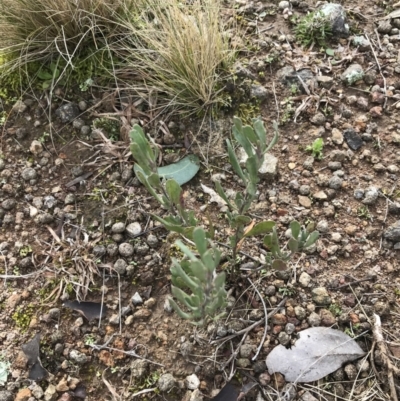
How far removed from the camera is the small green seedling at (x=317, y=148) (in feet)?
6.65

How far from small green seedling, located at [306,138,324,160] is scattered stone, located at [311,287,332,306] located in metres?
0.54

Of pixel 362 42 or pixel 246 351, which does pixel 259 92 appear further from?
pixel 246 351

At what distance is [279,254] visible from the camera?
1.51 meters

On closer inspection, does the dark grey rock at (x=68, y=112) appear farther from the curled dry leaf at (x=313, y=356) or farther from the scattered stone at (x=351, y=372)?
the scattered stone at (x=351, y=372)

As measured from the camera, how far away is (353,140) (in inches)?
80.7

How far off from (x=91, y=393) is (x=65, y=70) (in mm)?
1306

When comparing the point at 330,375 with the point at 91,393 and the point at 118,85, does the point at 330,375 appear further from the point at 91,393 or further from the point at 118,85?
the point at 118,85

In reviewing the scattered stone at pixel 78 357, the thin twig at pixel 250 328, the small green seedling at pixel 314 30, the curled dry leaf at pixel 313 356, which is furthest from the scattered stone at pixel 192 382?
the small green seedling at pixel 314 30

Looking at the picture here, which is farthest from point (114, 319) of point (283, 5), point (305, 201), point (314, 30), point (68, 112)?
point (283, 5)

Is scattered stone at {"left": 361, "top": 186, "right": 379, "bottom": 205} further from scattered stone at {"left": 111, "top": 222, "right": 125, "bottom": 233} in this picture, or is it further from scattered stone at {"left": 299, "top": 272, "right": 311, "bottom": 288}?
scattered stone at {"left": 111, "top": 222, "right": 125, "bottom": 233}

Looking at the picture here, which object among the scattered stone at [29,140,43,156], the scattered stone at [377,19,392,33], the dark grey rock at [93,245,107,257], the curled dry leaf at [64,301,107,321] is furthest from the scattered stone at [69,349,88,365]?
the scattered stone at [377,19,392,33]

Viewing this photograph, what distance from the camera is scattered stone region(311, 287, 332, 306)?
1.72 meters

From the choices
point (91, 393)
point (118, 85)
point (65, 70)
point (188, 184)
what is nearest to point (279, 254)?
point (188, 184)

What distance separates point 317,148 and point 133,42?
87 centimetres
